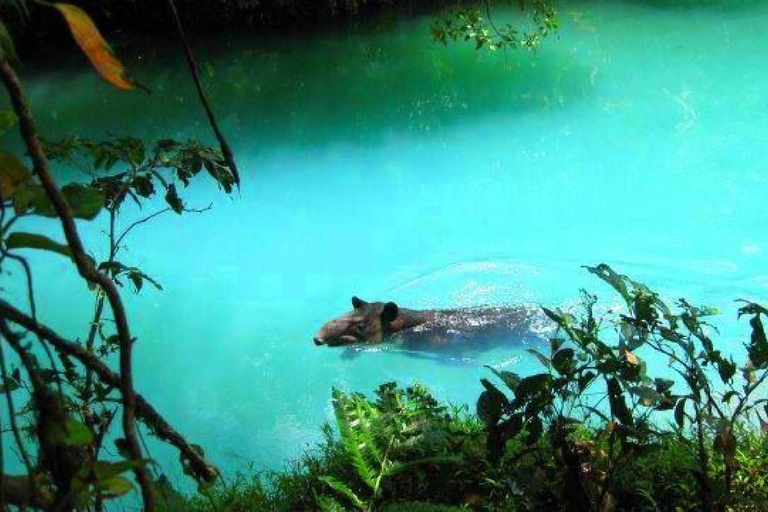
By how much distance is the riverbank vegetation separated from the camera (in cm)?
236

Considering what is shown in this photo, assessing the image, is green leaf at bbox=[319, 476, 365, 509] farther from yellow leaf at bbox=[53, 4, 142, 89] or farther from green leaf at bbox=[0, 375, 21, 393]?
yellow leaf at bbox=[53, 4, 142, 89]

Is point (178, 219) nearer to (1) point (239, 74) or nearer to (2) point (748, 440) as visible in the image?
(1) point (239, 74)

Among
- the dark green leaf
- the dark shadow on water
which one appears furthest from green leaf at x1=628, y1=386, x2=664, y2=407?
the dark shadow on water

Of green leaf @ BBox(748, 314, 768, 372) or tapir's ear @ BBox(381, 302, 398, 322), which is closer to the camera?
green leaf @ BBox(748, 314, 768, 372)

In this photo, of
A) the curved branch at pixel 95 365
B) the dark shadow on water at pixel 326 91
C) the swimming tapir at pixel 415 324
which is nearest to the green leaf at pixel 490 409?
the curved branch at pixel 95 365

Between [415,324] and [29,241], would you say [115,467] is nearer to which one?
[29,241]

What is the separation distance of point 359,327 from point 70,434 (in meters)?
4.42

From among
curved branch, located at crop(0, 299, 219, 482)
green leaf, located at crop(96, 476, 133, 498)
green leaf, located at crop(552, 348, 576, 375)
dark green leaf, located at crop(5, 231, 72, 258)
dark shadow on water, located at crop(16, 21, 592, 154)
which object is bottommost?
green leaf, located at crop(96, 476, 133, 498)

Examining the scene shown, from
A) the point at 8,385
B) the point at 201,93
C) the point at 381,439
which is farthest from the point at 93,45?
the point at 381,439

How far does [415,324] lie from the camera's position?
5.33 metres

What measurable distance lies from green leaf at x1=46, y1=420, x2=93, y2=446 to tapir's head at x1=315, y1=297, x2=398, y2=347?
4356 mm

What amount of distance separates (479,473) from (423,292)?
10.2ft

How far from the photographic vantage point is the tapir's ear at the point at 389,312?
5.22m

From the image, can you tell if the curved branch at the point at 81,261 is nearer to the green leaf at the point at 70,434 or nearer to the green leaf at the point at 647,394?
the green leaf at the point at 70,434
